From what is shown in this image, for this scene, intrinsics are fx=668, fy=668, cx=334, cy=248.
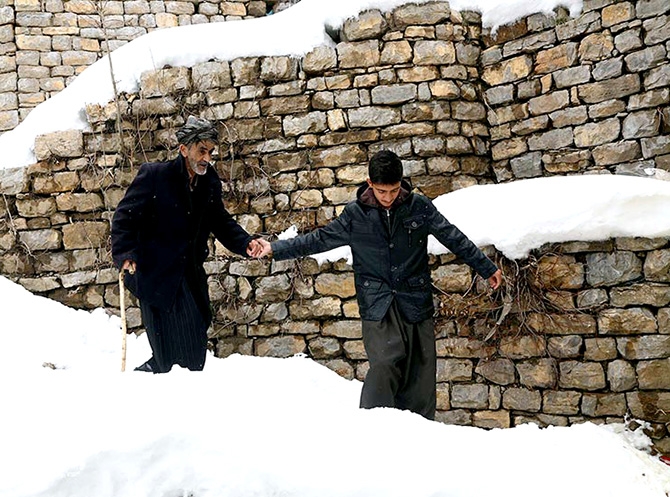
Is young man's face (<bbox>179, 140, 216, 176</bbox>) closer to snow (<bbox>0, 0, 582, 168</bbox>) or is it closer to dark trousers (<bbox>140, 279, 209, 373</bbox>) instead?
dark trousers (<bbox>140, 279, 209, 373</bbox>)

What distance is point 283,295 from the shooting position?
540 cm

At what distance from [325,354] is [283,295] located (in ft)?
1.94

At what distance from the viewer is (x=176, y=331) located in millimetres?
3492

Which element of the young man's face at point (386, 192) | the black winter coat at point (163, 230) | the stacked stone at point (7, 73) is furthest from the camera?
the stacked stone at point (7, 73)

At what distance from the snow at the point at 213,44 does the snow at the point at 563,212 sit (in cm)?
201

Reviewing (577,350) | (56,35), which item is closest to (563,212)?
(577,350)

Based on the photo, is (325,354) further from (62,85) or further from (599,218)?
(62,85)

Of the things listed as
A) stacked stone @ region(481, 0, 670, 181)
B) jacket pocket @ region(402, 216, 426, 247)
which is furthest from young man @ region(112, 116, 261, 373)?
stacked stone @ region(481, 0, 670, 181)

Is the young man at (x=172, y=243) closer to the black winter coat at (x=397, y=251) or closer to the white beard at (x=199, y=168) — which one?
the white beard at (x=199, y=168)

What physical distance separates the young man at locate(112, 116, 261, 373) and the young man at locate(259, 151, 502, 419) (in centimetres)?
80

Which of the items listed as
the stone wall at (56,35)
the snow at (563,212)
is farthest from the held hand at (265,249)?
the stone wall at (56,35)

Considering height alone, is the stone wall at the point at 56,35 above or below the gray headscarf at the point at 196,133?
above

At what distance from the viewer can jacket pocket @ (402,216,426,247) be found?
3408 millimetres

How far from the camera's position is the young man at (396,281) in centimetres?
336
